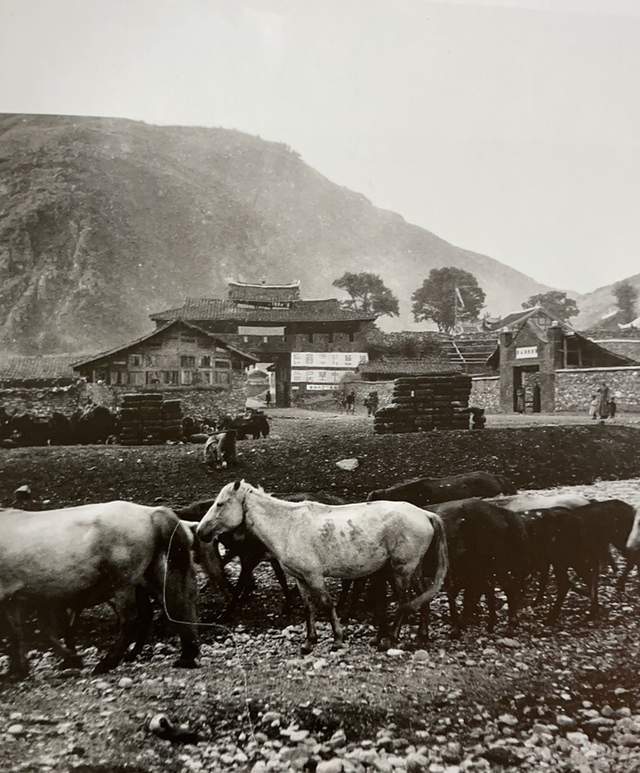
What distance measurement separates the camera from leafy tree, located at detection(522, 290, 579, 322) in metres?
3.33

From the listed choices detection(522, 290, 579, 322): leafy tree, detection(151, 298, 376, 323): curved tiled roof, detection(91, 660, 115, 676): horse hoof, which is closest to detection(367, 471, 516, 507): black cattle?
detection(151, 298, 376, 323): curved tiled roof

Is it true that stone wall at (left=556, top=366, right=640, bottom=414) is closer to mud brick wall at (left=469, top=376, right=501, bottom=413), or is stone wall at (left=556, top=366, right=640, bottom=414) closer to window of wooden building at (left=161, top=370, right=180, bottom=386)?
mud brick wall at (left=469, top=376, right=501, bottom=413)

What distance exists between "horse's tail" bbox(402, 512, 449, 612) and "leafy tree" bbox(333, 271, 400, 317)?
4.06ft

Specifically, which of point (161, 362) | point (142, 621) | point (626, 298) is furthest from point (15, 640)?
point (626, 298)

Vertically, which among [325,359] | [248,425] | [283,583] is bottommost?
[283,583]

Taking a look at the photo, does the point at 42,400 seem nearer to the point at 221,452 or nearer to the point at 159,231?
the point at 221,452

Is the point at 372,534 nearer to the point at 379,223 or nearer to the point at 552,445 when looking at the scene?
the point at 552,445

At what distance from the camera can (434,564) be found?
2.39 m

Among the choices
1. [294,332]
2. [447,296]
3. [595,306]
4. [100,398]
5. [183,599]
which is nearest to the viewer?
[183,599]

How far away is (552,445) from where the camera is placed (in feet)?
9.66

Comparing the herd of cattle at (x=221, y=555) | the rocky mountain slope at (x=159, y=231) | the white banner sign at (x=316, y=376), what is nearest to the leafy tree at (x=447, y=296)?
the rocky mountain slope at (x=159, y=231)

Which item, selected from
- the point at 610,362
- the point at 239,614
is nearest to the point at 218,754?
the point at 239,614

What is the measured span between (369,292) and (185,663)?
198cm

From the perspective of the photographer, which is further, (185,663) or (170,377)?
(170,377)
